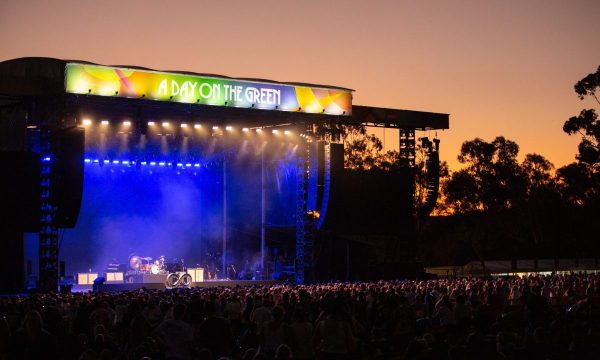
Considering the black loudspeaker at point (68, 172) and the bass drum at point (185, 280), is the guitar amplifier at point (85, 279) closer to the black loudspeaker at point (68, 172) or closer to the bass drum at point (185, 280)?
the bass drum at point (185, 280)

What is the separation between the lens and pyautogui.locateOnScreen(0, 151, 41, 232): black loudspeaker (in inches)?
1232

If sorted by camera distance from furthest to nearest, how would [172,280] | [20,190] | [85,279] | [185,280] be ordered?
1. [85,279]
2. [185,280]
3. [172,280]
4. [20,190]

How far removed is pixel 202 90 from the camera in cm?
3325

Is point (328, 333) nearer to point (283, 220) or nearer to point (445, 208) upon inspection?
point (283, 220)

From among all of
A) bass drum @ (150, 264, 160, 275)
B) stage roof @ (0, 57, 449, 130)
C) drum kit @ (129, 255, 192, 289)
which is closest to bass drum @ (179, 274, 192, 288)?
drum kit @ (129, 255, 192, 289)

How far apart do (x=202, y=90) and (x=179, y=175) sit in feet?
32.1

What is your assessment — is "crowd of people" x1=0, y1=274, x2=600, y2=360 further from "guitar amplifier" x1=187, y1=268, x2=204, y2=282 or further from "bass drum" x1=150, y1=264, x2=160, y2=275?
"guitar amplifier" x1=187, y1=268, x2=204, y2=282

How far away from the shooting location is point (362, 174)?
132 feet

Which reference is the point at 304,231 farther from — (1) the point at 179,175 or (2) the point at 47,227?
(2) the point at 47,227

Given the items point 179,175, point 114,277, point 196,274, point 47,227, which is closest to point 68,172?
point 47,227

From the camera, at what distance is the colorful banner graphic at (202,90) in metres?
31.1

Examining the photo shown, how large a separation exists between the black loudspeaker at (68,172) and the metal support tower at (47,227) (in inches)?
12.0

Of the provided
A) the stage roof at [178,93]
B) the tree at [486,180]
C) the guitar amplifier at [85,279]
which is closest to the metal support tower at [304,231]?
the stage roof at [178,93]

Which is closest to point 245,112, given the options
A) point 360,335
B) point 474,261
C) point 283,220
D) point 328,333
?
point 283,220
